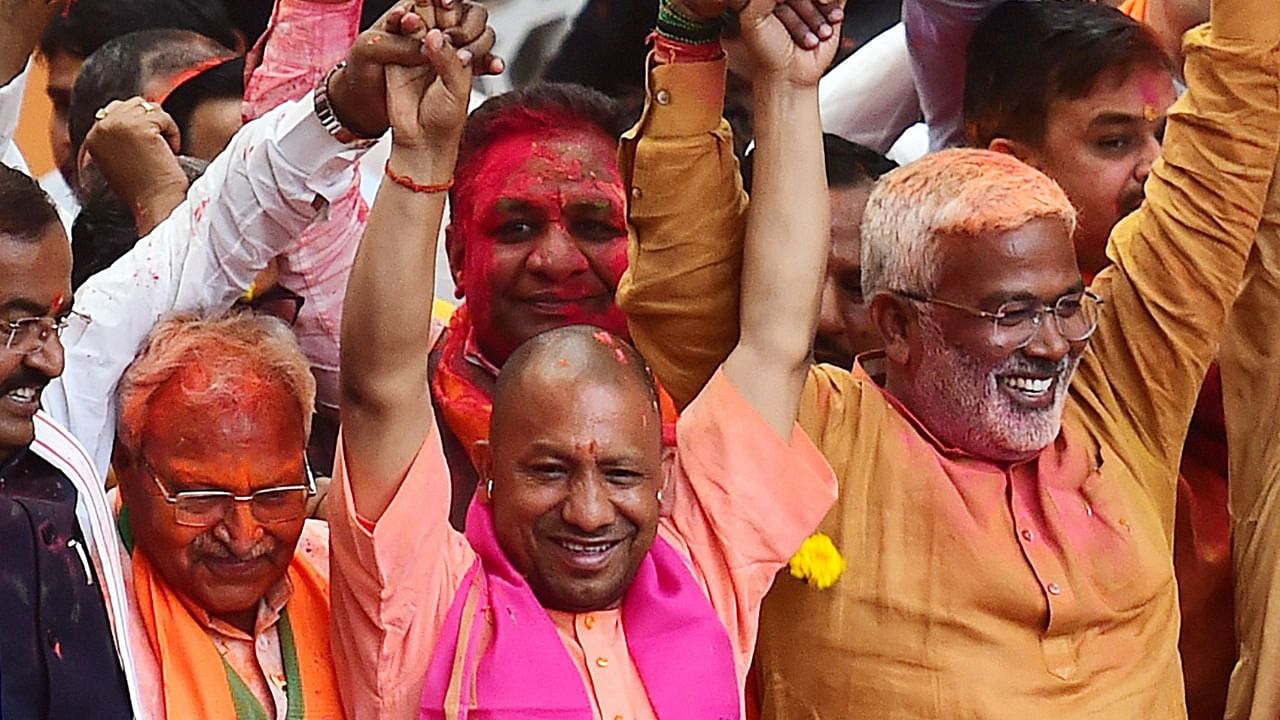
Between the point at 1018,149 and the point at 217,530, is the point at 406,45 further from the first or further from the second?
the point at 1018,149

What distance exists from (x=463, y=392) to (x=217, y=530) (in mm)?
615

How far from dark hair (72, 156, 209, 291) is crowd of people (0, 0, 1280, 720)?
0.10m

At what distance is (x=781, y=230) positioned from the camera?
2.72 metres

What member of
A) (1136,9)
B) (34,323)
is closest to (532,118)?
(34,323)

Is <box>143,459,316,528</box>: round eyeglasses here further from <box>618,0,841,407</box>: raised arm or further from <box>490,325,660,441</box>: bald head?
<box>618,0,841,407</box>: raised arm

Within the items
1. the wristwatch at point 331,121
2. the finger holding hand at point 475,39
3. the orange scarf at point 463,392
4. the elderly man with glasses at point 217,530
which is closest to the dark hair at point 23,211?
the elderly man with glasses at point 217,530

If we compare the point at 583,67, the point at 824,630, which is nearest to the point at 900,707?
the point at 824,630

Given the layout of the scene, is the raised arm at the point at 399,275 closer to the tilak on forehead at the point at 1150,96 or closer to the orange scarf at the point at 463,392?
the orange scarf at the point at 463,392

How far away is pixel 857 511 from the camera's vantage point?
2.82 metres

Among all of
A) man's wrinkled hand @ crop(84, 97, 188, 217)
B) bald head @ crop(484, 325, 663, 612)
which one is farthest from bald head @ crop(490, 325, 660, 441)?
man's wrinkled hand @ crop(84, 97, 188, 217)

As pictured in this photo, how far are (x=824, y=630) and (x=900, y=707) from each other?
0.13 metres

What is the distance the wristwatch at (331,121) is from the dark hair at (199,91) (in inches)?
45.1

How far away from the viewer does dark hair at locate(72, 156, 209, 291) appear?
11.2 feet

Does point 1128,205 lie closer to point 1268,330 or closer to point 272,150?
point 1268,330
